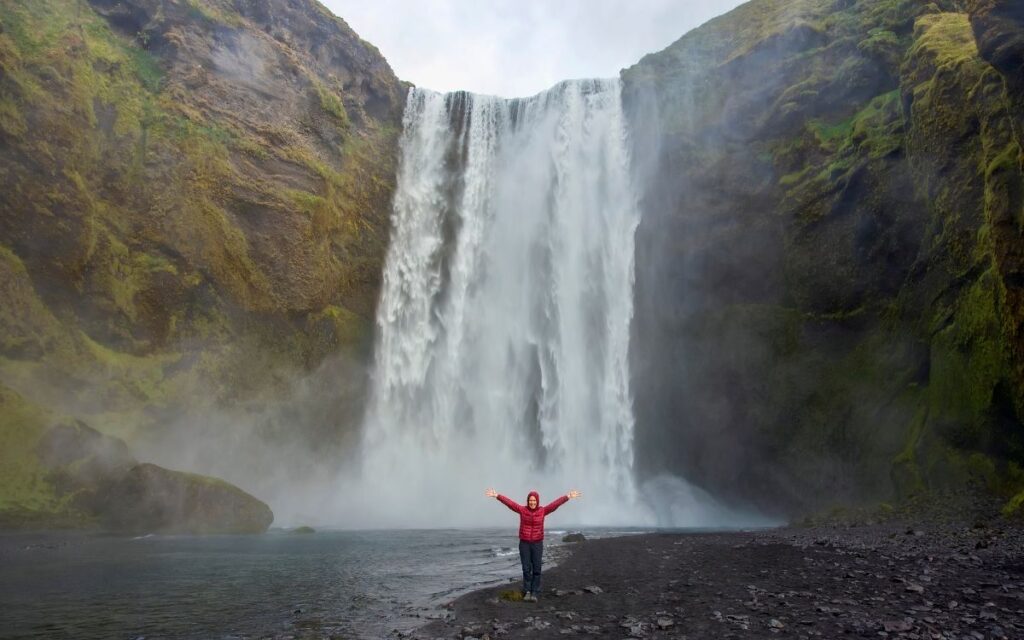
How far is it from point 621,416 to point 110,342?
78.7 ft

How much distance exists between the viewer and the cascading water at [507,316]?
109ft

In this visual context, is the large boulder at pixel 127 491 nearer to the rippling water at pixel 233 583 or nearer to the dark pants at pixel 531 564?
the rippling water at pixel 233 583

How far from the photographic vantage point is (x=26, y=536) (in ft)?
64.8

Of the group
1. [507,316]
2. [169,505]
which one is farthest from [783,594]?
[507,316]

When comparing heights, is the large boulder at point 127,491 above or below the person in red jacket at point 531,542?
above

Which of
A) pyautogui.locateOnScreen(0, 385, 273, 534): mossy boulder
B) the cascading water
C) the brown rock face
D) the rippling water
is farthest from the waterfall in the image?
the rippling water

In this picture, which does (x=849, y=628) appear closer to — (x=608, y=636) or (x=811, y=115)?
(x=608, y=636)

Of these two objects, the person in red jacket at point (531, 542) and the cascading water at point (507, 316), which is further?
the cascading water at point (507, 316)

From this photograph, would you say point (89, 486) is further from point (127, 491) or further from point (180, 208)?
point (180, 208)

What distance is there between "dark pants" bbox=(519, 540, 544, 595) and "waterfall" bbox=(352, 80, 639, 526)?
20396 mm

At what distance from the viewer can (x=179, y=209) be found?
31688 millimetres

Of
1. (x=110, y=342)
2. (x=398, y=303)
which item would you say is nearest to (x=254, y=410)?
(x=110, y=342)

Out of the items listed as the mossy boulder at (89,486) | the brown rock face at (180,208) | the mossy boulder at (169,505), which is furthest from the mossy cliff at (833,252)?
the mossy boulder at (89,486)

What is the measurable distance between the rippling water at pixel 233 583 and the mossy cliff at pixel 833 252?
13610mm
